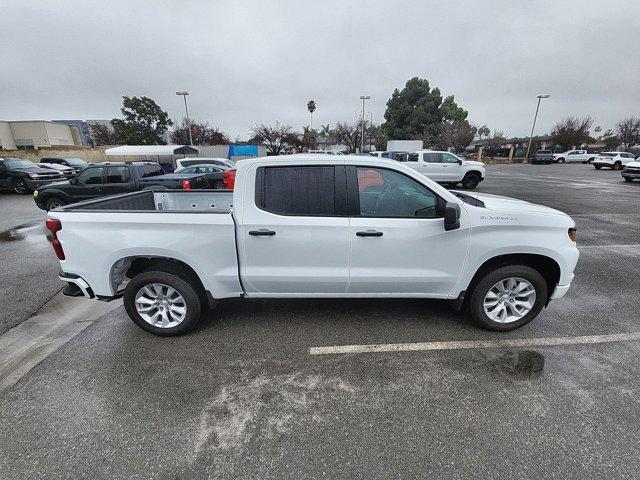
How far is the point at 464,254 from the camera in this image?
313cm

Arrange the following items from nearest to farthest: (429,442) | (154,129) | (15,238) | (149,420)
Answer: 1. (429,442)
2. (149,420)
3. (15,238)
4. (154,129)

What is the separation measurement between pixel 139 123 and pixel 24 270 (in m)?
57.3

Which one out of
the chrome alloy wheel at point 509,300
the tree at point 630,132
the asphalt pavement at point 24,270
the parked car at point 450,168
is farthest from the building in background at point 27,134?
the tree at point 630,132

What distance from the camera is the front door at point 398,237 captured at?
3.04 meters

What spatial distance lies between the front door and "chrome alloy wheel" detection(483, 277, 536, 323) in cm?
52

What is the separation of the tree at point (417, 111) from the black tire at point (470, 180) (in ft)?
123

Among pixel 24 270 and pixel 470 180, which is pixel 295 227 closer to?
pixel 24 270

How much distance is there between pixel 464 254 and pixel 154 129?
202 ft

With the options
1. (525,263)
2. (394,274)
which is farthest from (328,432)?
(525,263)

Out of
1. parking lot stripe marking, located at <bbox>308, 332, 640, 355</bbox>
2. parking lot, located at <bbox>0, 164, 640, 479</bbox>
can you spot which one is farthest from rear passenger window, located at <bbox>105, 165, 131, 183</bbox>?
parking lot stripe marking, located at <bbox>308, 332, 640, 355</bbox>

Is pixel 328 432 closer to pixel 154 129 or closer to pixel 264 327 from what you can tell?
pixel 264 327

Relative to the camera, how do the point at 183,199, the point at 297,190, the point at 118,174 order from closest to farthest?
the point at 297,190 < the point at 183,199 < the point at 118,174

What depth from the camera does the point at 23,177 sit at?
47.4 ft

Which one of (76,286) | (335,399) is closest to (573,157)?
(335,399)
